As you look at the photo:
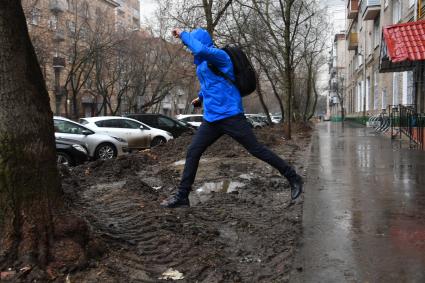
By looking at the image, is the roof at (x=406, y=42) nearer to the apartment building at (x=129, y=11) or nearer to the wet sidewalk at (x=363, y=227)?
the wet sidewalk at (x=363, y=227)

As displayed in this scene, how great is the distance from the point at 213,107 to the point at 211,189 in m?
2.35

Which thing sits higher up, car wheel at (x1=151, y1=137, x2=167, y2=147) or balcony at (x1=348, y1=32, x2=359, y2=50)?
balcony at (x1=348, y1=32, x2=359, y2=50)

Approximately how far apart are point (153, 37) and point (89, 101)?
2003 cm

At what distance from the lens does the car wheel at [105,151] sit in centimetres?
1485

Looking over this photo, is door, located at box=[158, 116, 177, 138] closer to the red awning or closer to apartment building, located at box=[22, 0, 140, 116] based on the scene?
apartment building, located at box=[22, 0, 140, 116]

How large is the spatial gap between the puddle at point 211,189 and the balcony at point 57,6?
35176 millimetres

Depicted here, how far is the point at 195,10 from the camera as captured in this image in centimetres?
1884

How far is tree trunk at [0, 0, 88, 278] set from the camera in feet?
10.0

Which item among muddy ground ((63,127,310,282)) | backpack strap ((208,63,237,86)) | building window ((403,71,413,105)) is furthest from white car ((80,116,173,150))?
backpack strap ((208,63,237,86))

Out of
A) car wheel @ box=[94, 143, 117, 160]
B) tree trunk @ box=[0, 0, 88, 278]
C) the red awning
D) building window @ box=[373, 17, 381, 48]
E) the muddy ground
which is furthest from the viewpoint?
building window @ box=[373, 17, 381, 48]

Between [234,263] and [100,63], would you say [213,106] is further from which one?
[100,63]

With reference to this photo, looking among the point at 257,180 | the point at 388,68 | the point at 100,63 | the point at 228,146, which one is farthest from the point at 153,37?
the point at 257,180

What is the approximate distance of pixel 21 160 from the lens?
314cm

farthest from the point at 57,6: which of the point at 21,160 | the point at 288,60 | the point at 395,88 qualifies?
the point at 21,160
